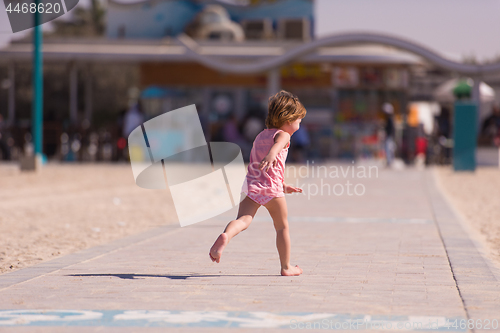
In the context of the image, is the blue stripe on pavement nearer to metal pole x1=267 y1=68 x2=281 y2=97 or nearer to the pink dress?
the pink dress

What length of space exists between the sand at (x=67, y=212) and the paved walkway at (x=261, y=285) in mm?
544

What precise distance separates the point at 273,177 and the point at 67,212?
619 cm

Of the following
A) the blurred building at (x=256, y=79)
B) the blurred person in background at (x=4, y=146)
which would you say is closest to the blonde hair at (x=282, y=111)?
the blurred building at (x=256, y=79)

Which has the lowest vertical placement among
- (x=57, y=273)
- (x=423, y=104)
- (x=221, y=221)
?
(x=423, y=104)

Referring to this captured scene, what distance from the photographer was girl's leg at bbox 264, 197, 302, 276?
6.05m

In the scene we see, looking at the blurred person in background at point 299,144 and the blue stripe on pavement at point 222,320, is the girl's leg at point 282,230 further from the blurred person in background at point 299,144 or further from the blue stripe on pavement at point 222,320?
the blurred person in background at point 299,144

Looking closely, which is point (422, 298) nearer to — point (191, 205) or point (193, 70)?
point (191, 205)

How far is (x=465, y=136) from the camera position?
844 inches

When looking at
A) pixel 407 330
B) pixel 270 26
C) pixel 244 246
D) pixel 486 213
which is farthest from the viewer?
pixel 270 26

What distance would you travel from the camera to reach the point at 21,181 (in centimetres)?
1720

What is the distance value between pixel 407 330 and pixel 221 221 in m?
6.01

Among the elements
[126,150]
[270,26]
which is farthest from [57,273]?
[270,26]

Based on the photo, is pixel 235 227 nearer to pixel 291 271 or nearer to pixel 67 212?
pixel 291 271

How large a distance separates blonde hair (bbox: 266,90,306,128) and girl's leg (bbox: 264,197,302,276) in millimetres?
608
